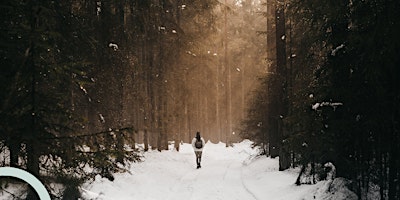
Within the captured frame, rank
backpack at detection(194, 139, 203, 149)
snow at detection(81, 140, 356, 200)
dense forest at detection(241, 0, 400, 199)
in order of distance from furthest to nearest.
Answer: backpack at detection(194, 139, 203, 149) < snow at detection(81, 140, 356, 200) < dense forest at detection(241, 0, 400, 199)

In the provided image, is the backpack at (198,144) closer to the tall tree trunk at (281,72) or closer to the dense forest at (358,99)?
the tall tree trunk at (281,72)

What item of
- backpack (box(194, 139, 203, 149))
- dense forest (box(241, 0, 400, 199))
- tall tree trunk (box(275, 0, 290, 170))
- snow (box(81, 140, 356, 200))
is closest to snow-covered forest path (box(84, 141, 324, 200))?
snow (box(81, 140, 356, 200))

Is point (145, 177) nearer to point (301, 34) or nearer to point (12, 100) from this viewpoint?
point (301, 34)

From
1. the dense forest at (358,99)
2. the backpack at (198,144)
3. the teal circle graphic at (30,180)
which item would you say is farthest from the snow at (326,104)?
the backpack at (198,144)

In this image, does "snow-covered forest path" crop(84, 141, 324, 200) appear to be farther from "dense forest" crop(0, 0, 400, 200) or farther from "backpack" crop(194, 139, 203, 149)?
"backpack" crop(194, 139, 203, 149)

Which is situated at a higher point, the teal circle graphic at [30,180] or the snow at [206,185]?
the teal circle graphic at [30,180]

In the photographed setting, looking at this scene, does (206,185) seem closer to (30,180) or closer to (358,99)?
(358,99)

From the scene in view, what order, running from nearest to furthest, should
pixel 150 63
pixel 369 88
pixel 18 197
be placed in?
pixel 18 197 < pixel 369 88 < pixel 150 63

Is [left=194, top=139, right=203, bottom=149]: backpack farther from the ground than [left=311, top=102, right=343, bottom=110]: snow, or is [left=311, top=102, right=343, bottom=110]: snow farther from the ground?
[left=311, top=102, right=343, bottom=110]: snow

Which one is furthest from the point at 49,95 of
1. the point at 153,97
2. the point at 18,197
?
the point at 153,97

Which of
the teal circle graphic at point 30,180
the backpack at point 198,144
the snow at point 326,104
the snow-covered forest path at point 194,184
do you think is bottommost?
the snow-covered forest path at point 194,184

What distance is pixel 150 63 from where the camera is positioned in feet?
88.0

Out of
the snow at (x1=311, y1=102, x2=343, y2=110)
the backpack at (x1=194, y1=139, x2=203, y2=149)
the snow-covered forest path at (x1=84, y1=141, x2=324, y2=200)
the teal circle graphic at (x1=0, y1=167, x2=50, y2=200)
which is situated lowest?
the snow-covered forest path at (x1=84, y1=141, x2=324, y2=200)

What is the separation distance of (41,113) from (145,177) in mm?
12365
